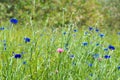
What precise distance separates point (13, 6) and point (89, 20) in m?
2.01

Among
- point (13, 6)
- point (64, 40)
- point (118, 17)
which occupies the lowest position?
point (118, 17)

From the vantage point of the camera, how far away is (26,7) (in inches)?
333

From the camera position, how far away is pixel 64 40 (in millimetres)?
2967

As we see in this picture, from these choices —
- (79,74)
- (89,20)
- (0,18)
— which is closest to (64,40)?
(79,74)

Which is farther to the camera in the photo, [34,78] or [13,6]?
[13,6]

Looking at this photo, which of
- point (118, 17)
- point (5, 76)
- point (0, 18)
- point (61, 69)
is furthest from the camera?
point (118, 17)

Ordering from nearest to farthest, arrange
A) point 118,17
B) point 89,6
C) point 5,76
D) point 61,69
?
point 5,76
point 61,69
point 89,6
point 118,17

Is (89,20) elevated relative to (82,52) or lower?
lower

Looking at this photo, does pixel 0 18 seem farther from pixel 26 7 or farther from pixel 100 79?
pixel 100 79

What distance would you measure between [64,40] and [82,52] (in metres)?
0.19

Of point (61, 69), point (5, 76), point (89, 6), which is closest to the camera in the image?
point (5, 76)

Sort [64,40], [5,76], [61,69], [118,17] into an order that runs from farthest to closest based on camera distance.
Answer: [118,17]
[64,40]
[61,69]
[5,76]

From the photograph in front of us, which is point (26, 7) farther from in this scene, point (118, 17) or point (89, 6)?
point (118, 17)

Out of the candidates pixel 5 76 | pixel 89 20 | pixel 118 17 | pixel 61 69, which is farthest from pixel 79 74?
pixel 118 17
